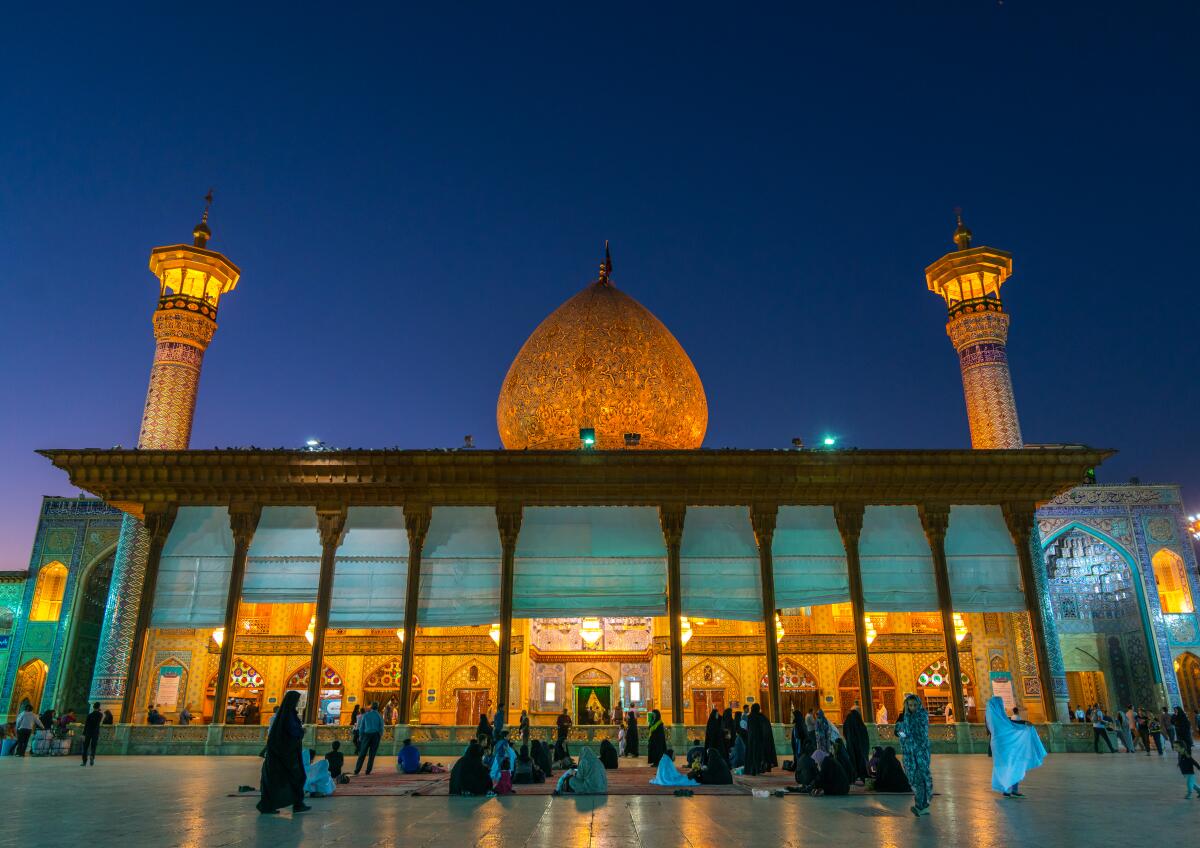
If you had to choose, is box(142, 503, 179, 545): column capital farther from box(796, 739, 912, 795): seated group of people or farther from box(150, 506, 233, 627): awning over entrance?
box(796, 739, 912, 795): seated group of people

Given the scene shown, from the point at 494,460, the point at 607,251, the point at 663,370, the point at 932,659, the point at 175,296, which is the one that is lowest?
the point at 932,659

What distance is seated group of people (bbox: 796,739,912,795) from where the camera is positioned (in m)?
11.0

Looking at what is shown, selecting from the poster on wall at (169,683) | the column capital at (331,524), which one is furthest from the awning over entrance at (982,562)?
the poster on wall at (169,683)

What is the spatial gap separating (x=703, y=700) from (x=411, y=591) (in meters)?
10.8

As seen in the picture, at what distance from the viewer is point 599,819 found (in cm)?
853

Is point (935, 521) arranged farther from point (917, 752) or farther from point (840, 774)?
point (917, 752)

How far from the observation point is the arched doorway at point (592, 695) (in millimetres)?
25688

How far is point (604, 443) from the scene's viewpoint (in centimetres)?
2328

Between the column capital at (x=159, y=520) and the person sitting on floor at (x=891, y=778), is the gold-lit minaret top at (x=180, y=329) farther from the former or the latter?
the person sitting on floor at (x=891, y=778)

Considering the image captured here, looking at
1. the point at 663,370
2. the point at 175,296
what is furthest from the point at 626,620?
the point at 175,296

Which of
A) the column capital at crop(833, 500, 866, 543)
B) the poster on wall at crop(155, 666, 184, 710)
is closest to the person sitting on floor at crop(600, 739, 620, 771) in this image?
the column capital at crop(833, 500, 866, 543)

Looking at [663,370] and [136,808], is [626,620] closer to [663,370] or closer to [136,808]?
[663,370]

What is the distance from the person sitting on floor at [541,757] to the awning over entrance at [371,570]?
688 centimetres

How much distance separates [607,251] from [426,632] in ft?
44.0
